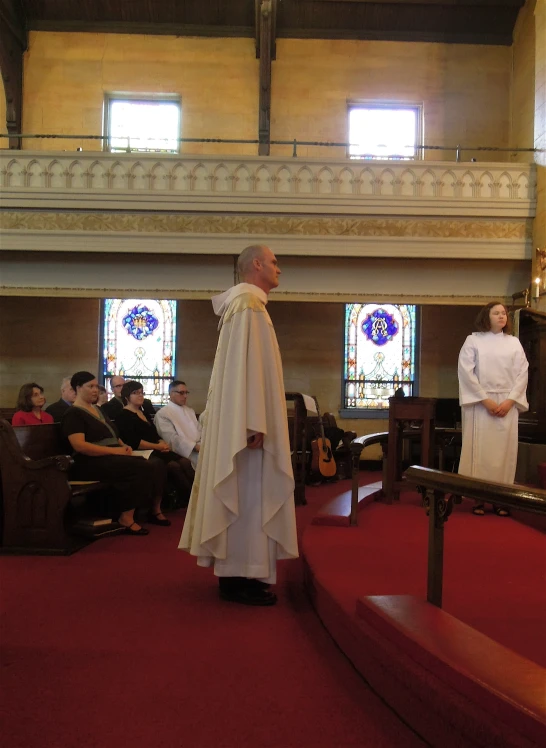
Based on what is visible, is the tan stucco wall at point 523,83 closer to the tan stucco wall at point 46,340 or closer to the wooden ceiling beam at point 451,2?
the wooden ceiling beam at point 451,2

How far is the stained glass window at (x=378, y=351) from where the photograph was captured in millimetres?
11820

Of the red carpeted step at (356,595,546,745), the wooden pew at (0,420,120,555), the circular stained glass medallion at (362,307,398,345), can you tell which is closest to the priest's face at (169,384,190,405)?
the wooden pew at (0,420,120,555)

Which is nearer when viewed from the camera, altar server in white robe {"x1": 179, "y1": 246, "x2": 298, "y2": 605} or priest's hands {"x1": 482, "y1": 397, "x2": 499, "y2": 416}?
altar server in white robe {"x1": 179, "y1": 246, "x2": 298, "y2": 605}

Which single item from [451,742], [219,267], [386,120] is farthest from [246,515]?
[386,120]

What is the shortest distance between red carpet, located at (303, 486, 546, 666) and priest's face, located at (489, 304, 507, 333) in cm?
139

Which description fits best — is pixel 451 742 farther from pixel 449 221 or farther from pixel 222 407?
pixel 449 221

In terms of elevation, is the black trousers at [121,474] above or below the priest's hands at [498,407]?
below

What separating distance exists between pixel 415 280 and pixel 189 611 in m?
7.17

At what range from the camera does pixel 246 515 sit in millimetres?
3133

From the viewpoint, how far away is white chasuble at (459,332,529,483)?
490cm

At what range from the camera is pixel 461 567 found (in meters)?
3.38

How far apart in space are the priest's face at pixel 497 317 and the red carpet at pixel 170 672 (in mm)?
2473

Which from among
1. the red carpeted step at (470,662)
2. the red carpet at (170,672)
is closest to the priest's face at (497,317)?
the red carpet at (170,672)

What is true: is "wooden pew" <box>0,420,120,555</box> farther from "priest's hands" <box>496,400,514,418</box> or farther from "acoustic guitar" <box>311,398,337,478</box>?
"acoustic guitar" <box>311,398,337,478</box>
